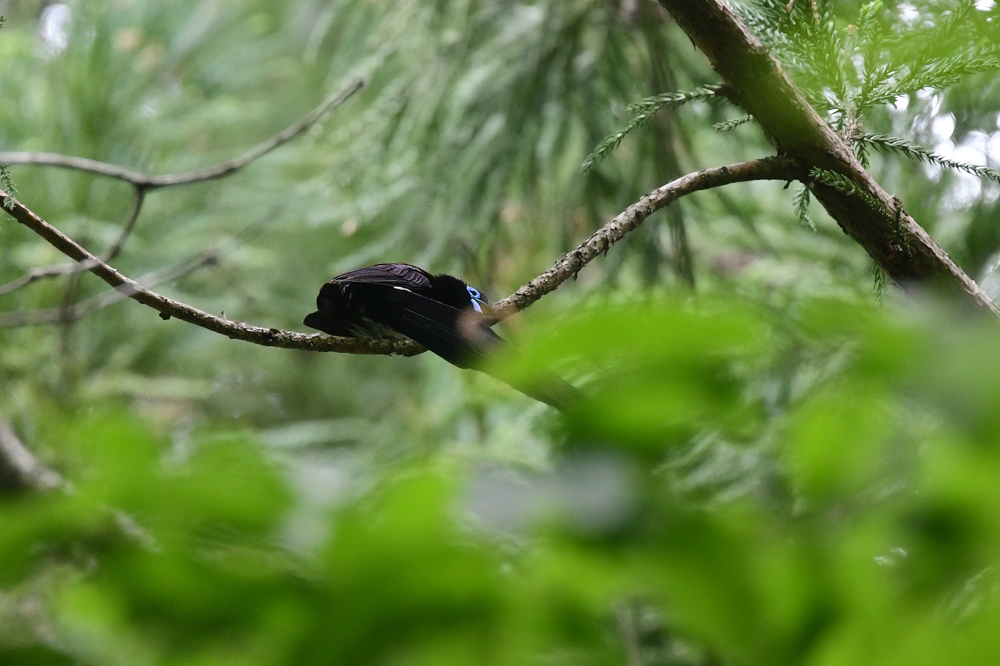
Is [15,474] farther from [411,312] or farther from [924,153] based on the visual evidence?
[924,153]

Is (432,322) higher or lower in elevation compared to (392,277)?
lower

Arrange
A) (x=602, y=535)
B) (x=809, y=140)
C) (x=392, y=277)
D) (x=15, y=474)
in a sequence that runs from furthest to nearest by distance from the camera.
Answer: (x=15, y=474) → (x=392, y=277) → (x=809, y=140) → (x=602, y=535)

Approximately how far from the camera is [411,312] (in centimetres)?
142

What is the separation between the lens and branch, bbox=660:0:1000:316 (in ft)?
4.11

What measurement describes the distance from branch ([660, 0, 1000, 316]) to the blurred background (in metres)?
0.10

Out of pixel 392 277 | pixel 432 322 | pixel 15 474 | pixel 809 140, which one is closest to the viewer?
pixel 809 140

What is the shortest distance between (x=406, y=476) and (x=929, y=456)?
0.98 ft

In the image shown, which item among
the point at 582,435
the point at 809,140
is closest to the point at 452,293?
the point at 809,140

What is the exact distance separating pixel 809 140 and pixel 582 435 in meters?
1.00

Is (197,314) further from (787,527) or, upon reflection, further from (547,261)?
(547,261)

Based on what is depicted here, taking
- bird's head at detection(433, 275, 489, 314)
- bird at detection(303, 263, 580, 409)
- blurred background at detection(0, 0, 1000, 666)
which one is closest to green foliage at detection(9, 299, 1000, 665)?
blurred background at detection(0, 0, 1000, 666)

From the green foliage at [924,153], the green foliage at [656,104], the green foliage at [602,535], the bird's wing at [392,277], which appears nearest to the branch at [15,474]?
the bird's wing at [392,277]

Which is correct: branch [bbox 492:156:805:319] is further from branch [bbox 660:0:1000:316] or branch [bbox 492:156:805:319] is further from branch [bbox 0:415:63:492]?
branch [bbox 0:415:63:492]

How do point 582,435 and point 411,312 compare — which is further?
point 411,312
